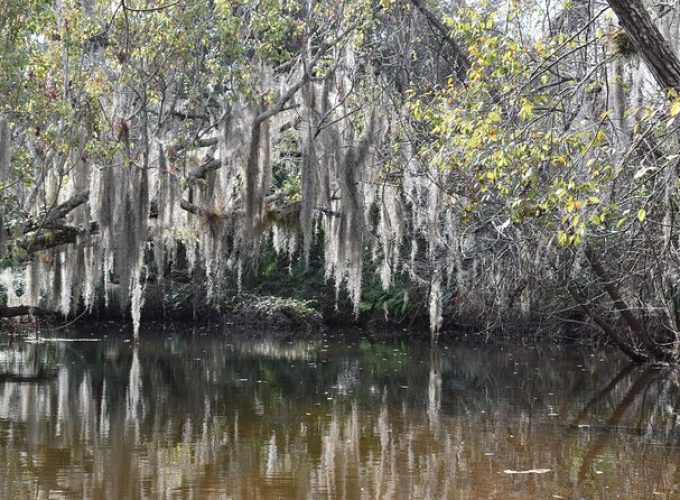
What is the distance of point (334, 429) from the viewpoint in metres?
8.54

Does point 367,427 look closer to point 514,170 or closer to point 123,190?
point 514,170

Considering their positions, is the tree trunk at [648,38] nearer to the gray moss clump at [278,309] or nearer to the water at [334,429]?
the water at [334,429]

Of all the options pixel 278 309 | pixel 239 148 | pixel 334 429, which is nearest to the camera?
pixel 334 429

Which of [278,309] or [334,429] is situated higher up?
[278,309]

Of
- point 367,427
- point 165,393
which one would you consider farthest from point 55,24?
point 367,427

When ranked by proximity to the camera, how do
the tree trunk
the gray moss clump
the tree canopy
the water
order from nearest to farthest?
the tree trunk → the water → the tree canopy → the gray moss clump

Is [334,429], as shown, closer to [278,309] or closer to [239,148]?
[239,148]

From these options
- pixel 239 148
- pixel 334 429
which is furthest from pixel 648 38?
pixel 239 148

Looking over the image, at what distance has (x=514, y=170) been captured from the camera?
821 centimetres

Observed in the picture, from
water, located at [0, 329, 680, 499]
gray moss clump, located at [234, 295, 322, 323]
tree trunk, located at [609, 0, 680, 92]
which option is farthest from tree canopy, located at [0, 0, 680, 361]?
gray moss clump, located at [234, 295, 322, 323]

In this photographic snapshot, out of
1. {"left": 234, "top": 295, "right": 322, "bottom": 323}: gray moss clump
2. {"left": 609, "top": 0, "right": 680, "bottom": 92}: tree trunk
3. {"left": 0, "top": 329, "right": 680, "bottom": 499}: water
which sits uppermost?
{"left": 609, "top": 0, "right": 680, "bottom": 92}: tree trunk

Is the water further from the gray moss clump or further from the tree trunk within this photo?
the gray moss clump

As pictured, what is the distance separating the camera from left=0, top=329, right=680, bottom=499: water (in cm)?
632

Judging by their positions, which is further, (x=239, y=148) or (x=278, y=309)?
(x=278, y=309)
